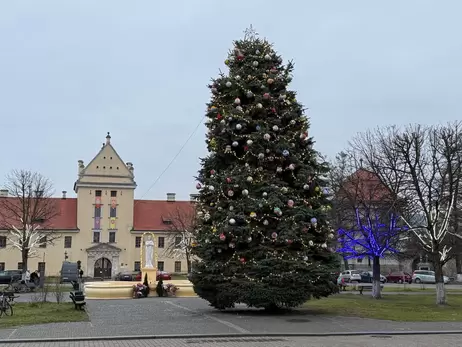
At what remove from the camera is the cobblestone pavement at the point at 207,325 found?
48.6 ft

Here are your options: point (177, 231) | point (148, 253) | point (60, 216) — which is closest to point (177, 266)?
point (177, 231)

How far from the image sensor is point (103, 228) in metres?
78.5

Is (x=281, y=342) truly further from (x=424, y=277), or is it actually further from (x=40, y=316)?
(x=424, y=277)

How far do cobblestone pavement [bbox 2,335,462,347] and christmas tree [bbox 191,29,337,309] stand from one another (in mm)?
4707

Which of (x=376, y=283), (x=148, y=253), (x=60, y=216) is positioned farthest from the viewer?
(x=60, y=216)

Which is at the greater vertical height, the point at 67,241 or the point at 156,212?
the point at 156,212

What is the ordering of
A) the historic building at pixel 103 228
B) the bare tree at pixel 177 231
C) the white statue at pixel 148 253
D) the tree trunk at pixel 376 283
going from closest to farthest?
the tree trunk at pixel 376 283 < the white statue at pixel 148 253 < the bare tree at pixel 177 231 < the historic building at pixel 103 228

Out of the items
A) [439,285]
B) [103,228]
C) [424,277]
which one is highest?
[103,228]

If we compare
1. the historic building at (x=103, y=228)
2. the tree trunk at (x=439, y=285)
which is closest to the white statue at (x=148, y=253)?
the tree trunk at (x=439, y=285)

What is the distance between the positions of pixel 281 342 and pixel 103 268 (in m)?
67.3

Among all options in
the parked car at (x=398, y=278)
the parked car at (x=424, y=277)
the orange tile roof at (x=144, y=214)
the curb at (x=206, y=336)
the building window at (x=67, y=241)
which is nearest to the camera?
the curb at (x=206, y=336)

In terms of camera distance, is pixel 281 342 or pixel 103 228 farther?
pixel 103 228

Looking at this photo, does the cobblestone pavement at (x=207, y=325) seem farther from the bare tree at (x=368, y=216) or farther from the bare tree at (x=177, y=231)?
the bare tree at (x=177, y=231)

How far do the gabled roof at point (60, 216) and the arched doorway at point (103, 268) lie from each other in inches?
234
